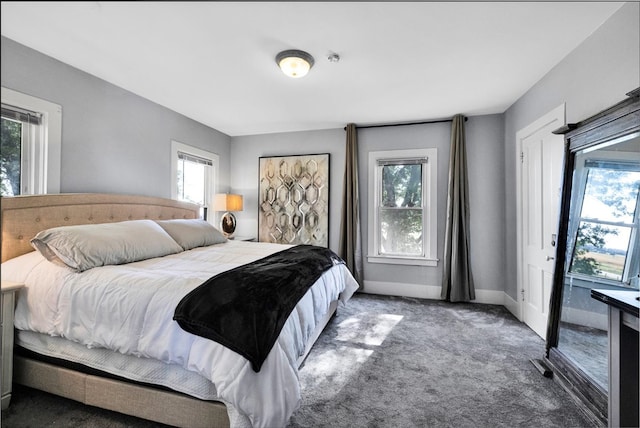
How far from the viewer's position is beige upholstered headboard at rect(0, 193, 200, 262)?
1738 millimetres

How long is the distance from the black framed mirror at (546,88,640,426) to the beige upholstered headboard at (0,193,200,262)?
3.04 metres

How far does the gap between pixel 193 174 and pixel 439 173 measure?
327 cm

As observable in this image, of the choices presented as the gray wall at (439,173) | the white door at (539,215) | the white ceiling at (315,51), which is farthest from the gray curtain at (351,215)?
the white door at (539,215)

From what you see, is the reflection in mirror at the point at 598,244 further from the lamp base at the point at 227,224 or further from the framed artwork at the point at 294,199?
the lamp base at the point at 227,224

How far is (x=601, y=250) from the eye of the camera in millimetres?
1706

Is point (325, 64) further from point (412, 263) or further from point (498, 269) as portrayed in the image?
point (498, 269)

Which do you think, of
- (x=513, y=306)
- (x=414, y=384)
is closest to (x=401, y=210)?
(x=513, y=306)

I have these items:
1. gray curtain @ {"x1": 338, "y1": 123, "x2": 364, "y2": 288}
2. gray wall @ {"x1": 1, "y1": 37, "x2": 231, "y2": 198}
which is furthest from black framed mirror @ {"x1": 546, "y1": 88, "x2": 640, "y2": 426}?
gray wall @ {"x1": 1, "y1": 37, "x2": 231, "y2": 198}

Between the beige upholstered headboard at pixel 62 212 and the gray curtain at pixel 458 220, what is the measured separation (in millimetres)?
3374

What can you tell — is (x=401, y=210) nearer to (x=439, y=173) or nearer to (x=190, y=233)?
(x=439, y=173)

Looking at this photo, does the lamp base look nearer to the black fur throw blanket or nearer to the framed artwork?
the framed artwork

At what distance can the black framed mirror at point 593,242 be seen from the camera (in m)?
1.53

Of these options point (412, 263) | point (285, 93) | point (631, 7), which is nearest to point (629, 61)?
point (631, 7)

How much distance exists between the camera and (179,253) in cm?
246
